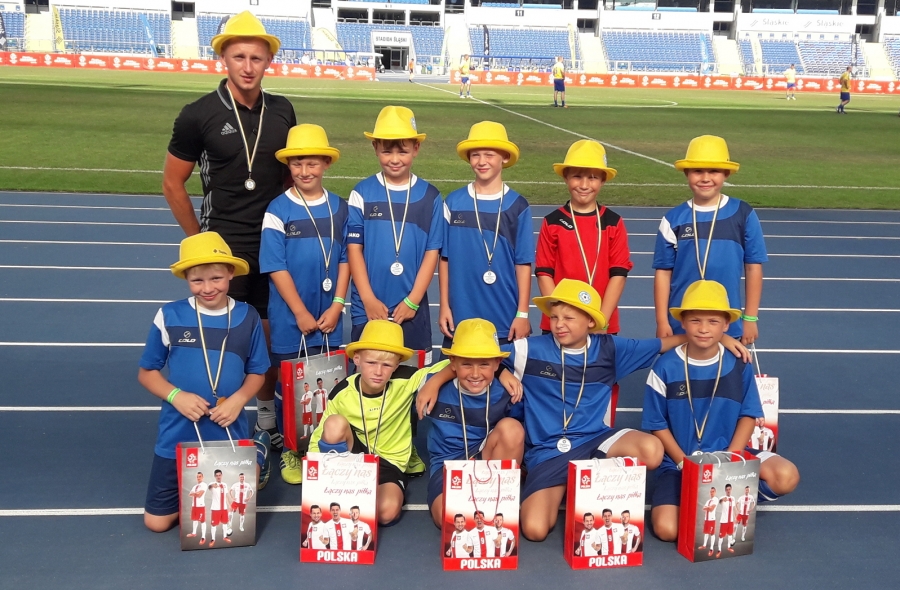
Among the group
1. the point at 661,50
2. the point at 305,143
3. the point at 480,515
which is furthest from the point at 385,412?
the point at 661,50

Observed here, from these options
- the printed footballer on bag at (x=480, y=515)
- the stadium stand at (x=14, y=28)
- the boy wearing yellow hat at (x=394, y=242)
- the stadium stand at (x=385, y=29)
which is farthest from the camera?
the stadium stand at (x=385, y=29)

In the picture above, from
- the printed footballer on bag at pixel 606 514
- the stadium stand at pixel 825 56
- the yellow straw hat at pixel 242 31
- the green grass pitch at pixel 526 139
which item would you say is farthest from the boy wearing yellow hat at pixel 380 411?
the stadium stand at pixel 825 56

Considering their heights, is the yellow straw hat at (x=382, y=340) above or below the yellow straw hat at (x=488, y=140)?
below

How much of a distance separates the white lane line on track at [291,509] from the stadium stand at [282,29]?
2282 inches

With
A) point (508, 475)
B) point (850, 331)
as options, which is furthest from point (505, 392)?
point (850, 331)

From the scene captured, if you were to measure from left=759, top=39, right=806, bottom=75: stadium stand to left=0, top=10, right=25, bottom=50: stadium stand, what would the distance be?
164 ft

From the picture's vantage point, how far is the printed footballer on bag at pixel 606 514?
3658mm

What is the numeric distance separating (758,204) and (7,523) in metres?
11.7

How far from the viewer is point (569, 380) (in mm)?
4258

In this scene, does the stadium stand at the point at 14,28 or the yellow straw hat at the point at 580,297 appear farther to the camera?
the stadium stand at the point at 14,28

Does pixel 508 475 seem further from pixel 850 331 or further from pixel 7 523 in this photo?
pixel 850 331

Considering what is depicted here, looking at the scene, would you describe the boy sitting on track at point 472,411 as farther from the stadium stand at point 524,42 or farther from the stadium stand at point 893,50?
the stadium stand at point 893,50

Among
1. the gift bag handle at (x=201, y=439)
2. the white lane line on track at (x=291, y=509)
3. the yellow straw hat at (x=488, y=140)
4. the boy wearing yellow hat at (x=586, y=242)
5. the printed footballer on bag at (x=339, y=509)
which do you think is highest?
the yellow straw hat at (x=488, y=140)

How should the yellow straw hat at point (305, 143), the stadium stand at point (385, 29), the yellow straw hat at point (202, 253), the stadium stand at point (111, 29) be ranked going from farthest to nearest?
the stadium stand at point (385, 29) < the stadium stand at point (111, 29) < the yellow straw hat at point (305, 143) < the yellow straw hat at point (202, 253)
